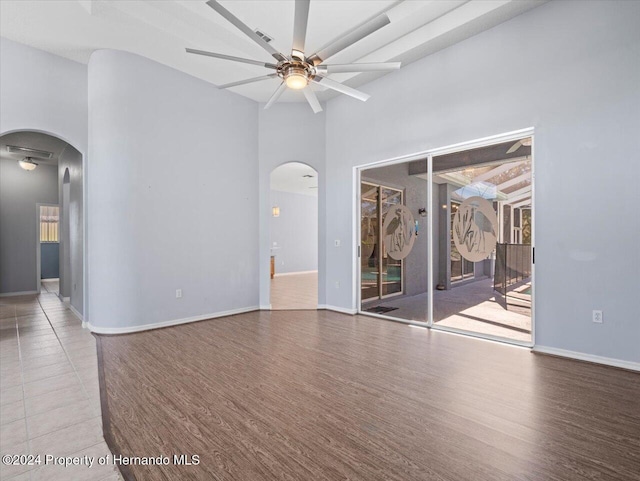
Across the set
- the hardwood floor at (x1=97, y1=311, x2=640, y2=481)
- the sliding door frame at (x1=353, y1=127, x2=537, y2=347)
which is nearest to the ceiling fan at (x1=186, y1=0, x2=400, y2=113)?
the sliding door frame at (x1=353, y1=127, x2=537, y2=347)

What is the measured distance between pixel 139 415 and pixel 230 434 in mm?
738

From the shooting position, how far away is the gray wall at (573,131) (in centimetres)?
296

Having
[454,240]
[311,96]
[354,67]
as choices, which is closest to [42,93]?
[311,96]

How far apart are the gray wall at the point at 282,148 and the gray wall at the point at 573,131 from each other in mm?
2429

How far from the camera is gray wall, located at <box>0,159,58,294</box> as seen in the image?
7488 mm

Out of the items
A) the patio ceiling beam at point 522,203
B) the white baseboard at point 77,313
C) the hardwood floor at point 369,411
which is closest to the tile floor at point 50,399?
the hardwood floor at point 369,411

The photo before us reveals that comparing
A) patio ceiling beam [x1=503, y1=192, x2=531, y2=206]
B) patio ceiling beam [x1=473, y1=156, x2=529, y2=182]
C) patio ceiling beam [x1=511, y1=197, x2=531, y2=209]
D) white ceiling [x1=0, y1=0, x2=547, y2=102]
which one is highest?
white ceiling [x1=0, y1=0, x2=547, y2=102]

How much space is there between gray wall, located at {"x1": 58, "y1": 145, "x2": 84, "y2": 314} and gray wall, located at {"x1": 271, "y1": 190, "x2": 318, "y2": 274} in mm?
6197

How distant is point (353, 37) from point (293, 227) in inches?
396

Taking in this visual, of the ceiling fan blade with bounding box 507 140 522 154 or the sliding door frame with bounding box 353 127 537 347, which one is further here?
the ceiling fan blade with bounding box 507 140 522 154

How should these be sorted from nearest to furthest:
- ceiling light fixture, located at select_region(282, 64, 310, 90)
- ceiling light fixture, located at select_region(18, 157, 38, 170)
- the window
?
ceiling light fixture, located at select_region(282, 64, 310, 90) < ceiling light fixture, located at select_region(18, 157, 38, 170) < the window

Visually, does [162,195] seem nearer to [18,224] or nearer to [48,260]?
[18,224]

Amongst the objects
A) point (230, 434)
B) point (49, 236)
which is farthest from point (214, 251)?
point (49, 236)

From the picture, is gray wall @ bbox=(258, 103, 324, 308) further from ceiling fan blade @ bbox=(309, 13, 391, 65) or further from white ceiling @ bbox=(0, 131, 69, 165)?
white ceiling @ bbox=(0, 131, 69, 165)
